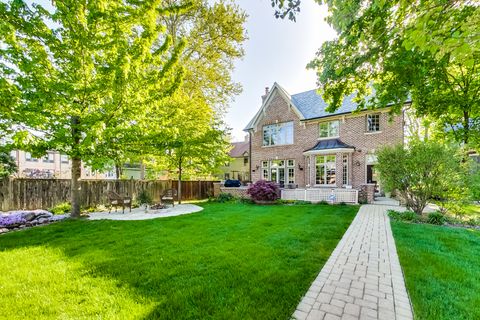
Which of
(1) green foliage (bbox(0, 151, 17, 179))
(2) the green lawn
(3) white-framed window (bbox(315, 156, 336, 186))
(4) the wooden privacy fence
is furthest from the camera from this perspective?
(3) white-framed window (bbox(315, 156, 336, 186))

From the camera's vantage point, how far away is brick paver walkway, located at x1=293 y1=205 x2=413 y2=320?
2.72 m

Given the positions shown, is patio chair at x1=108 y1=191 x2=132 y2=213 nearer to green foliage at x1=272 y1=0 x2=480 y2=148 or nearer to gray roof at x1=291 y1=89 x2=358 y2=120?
green foliage at x1=272 y1=0 x2=480 y2=148

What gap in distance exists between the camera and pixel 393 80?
5070mm

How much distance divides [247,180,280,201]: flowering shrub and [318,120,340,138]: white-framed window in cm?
632

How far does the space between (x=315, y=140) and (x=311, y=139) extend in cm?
32

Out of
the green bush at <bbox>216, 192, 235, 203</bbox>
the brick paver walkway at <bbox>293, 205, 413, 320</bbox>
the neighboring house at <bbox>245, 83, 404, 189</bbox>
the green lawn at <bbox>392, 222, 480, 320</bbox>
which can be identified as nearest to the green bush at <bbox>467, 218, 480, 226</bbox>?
the green lawn at <bbox>392, 222, 480, 320</bbox>

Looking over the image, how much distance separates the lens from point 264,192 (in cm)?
1406

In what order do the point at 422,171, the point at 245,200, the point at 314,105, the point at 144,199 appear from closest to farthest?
the point at 422,171 < the point at 144,199 < the point at 245,200 < the point at 314,105

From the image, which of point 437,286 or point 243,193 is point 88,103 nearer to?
point 437,286

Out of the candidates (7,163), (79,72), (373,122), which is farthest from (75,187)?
(373,122)

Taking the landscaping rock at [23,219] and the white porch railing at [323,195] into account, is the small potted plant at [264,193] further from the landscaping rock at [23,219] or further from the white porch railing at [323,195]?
the landscaping rock at [23,219]

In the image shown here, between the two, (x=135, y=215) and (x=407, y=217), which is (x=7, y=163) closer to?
(x=135, y=215)

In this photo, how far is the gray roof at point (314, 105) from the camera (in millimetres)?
16312

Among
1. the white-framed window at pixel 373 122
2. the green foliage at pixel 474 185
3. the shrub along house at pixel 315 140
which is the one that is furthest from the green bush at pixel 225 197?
the green foliage at pixel 474 185
